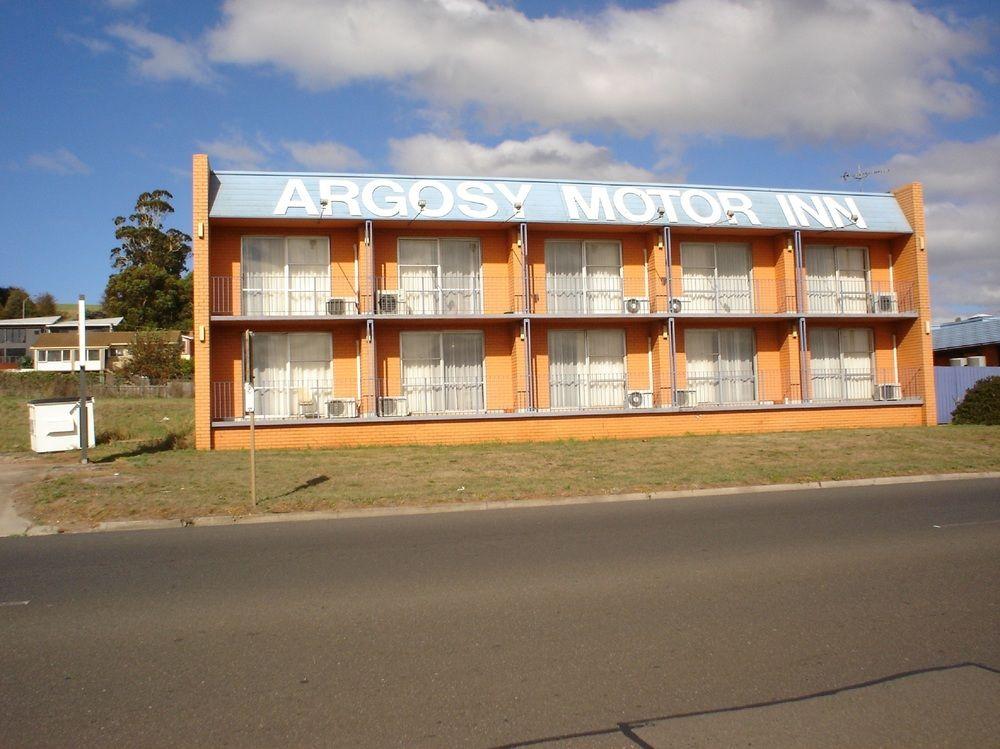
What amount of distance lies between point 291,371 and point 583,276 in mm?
8595

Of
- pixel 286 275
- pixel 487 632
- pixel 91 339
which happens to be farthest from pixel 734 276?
pixel 91 339

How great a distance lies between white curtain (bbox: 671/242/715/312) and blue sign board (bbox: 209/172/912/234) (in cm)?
143

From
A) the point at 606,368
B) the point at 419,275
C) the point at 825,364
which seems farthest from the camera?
the point at 825,364

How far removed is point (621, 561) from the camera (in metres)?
8.83

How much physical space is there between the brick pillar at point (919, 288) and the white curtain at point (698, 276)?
6168 mm

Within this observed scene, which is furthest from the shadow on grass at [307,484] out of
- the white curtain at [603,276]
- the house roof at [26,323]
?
the house roof at [26,323]

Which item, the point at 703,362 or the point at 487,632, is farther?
the point at 703,362

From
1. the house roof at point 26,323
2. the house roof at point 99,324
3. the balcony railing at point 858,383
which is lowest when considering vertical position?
the balcony railing at point 858,383

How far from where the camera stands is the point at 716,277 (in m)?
25.5

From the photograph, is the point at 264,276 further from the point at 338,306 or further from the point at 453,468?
the point at 453,468

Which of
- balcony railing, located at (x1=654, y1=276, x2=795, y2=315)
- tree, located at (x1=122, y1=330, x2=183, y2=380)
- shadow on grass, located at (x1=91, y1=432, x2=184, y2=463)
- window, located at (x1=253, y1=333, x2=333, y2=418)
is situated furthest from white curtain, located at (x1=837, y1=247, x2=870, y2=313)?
tree, located at (x1=122, y1=330, x2=183, y2=380)

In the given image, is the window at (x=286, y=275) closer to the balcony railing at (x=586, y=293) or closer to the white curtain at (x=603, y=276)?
the balcony railing at (x=586, y=293)

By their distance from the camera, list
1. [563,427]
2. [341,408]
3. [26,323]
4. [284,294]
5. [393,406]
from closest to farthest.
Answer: [341,408], [393,406], [563,427], [284,294], [26,323]

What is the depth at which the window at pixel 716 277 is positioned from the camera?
83.0 feet
